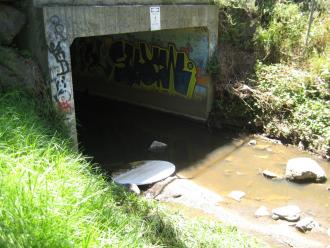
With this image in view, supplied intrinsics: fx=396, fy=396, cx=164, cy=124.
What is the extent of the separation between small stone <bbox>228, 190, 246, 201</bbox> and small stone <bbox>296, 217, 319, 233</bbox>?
114 centimetres

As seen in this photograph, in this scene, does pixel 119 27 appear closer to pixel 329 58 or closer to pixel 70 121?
pixel 70 121

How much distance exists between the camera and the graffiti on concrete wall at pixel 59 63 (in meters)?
6.15

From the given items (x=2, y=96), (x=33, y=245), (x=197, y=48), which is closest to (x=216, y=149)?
(x=197, y=48)

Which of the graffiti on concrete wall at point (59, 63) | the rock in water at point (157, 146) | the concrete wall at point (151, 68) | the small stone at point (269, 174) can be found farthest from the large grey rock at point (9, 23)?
the small stone at point (269, 174)

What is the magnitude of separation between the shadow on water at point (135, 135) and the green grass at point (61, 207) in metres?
2.83

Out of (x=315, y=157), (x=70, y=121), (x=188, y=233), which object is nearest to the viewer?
(x=188, y=233)

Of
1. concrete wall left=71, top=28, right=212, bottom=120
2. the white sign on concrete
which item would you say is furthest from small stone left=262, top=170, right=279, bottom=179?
the white sign on concrete

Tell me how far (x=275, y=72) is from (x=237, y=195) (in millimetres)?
4170

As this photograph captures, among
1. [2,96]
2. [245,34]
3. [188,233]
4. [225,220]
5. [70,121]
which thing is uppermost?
[245,34]

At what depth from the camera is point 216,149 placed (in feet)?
29.4

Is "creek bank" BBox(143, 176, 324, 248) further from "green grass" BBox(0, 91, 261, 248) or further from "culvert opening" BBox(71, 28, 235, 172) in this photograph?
"culvert opening" BBox(71, 28, 235, 172)

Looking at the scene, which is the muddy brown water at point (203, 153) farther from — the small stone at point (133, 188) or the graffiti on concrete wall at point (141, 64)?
the small stone at point (133, 188)

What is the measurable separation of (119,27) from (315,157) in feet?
15.8

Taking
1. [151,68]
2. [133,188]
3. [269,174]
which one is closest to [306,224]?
[269,174]
